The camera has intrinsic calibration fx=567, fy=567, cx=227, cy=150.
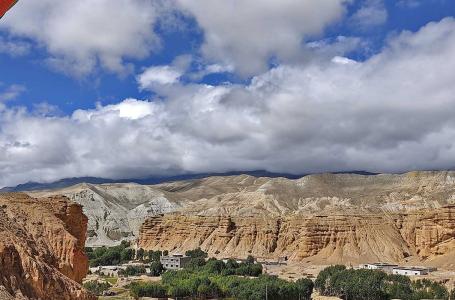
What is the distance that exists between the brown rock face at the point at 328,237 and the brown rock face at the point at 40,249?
103612mm

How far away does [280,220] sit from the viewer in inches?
6097

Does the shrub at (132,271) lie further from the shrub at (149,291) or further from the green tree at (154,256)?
the shrub at (149,291)

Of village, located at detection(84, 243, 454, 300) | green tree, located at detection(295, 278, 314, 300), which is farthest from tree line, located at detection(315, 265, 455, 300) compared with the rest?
green tree, located at detection(295, 278, 314, 300)

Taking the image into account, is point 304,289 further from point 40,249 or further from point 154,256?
point 154,256

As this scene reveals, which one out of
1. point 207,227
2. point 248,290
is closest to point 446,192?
point 207,227

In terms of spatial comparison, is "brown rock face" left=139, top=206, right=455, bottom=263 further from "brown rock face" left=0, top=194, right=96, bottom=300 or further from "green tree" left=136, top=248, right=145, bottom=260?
"brown rock face" left=0, top=194, right=96, bottom=300

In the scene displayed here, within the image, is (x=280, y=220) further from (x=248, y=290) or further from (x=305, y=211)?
(x=248, y=290)

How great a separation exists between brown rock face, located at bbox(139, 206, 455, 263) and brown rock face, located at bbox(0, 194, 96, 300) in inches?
4079

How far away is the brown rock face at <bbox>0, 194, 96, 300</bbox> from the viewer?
20641 millimetres

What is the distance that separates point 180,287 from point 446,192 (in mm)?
107453

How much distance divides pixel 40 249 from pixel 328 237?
117125 millimetres

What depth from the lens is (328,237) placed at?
138 m

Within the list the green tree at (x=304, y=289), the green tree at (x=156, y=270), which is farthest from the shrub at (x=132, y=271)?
the green tree at (x=304, y=289)

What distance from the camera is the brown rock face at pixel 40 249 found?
2064 centimetres
